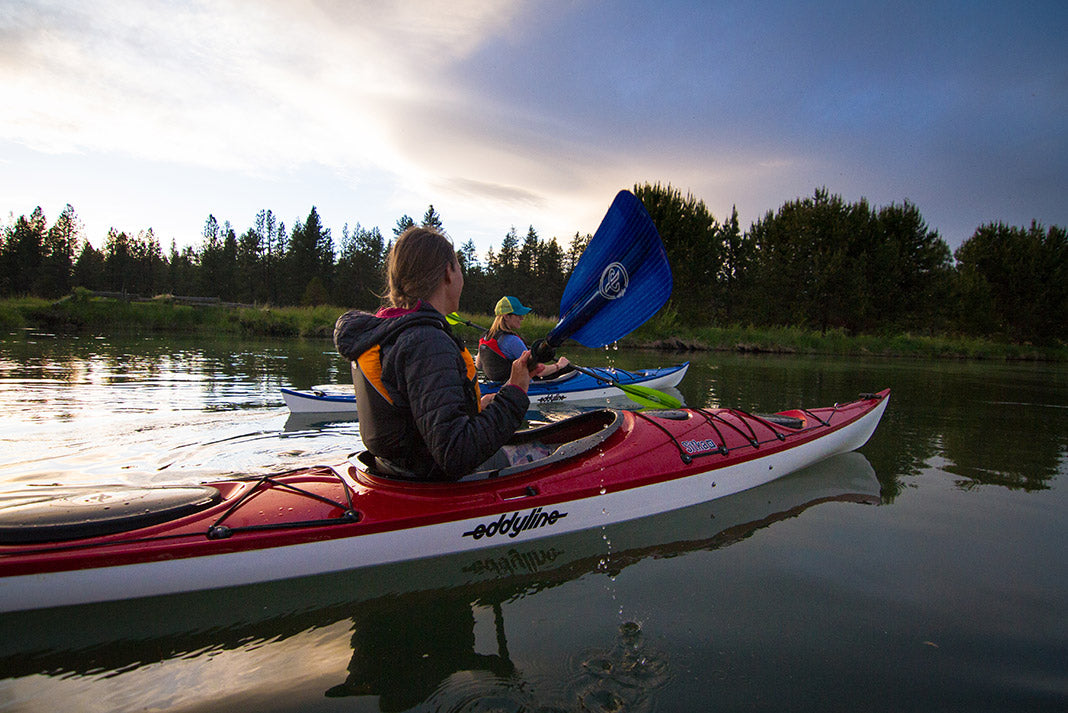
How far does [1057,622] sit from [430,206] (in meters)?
50.7

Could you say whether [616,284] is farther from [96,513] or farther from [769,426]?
[96,513]

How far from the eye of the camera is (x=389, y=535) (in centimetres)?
273

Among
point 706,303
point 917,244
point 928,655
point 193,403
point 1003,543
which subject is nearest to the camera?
point 928,655

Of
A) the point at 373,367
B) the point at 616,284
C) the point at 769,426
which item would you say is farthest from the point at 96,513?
the point at 769,426

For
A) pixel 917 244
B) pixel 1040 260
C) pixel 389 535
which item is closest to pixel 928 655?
pixel 389 535

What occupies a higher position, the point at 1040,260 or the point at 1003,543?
the point at 1040,260

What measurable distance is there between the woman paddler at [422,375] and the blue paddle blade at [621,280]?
1.09 metres

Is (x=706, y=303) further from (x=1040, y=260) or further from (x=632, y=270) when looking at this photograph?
(x=632, y=270)

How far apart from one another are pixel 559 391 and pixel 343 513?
6.01 m

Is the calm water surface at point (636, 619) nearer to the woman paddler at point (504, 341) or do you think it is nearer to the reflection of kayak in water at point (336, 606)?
the reflection of kayak in water at point (336, 606)

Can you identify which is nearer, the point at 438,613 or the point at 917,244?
the point at 438,613

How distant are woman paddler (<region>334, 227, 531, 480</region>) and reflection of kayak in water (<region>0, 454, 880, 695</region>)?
2.08 feet

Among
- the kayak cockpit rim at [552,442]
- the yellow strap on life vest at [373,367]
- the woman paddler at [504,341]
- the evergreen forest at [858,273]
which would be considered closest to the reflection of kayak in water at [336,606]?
the kayak cockpit rim at [552,442]

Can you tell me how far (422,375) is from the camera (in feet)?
7.75
